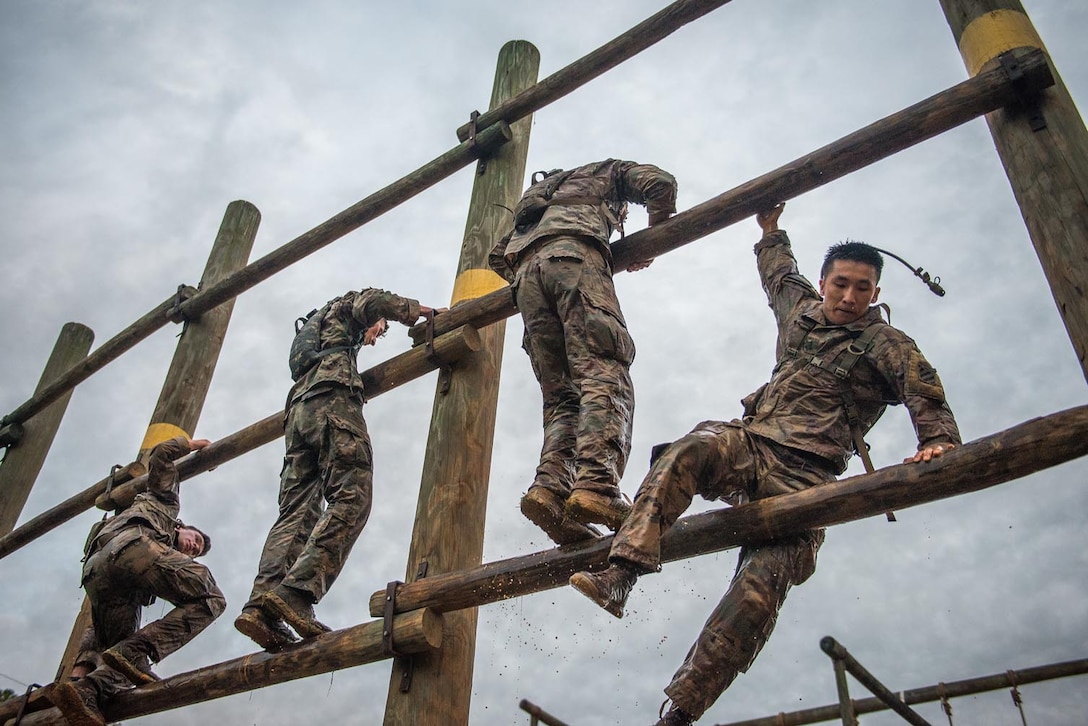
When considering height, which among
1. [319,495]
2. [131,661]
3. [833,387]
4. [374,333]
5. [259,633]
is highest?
[374,333]

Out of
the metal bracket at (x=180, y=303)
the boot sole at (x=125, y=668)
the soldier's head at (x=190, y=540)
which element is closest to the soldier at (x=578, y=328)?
the boot sole at (x=125, y=668)

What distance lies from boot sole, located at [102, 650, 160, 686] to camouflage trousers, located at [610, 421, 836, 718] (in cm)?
315

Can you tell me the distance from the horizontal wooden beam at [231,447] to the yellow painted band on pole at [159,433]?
404mm

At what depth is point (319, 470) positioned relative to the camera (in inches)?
202

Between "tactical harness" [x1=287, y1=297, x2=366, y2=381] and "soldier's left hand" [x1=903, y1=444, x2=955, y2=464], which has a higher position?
"tactical harness" [x1=287, y1=297, x2=366, y2=381]

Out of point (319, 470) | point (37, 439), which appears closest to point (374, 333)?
point (319, 470)

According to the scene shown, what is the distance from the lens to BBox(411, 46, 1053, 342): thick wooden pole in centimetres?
376

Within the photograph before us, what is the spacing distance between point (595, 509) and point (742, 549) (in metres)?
0.59

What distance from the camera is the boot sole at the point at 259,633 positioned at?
13.8 feet

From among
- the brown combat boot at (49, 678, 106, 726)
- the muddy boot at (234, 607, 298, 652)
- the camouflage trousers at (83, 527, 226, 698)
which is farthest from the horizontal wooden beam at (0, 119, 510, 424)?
the brown combat boot at (49, 678, 106, 726)

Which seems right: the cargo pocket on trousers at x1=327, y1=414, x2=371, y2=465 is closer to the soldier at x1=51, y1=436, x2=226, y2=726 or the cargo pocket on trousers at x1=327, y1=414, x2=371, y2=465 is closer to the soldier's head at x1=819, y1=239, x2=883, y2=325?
the soldier at x1=51, y1=436, x2=226, y2=726

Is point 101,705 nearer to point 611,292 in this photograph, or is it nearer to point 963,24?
point 611,292

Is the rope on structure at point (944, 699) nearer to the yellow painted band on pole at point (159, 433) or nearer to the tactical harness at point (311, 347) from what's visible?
the tactical harness at point (311, 347)

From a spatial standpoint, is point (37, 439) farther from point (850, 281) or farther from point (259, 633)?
point (850, 281)
